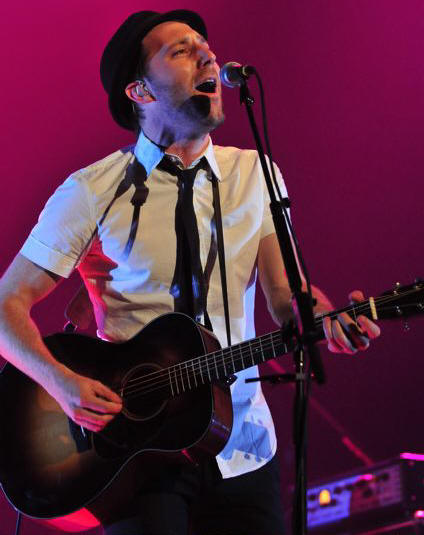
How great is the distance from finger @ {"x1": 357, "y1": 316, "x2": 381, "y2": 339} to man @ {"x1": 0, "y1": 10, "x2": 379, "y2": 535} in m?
0.42

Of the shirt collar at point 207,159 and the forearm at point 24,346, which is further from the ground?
the shirt collar at point 207,159

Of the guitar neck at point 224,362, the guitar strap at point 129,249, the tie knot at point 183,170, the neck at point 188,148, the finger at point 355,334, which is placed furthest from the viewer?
the neck at point 188,148

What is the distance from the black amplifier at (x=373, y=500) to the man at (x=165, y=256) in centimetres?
95

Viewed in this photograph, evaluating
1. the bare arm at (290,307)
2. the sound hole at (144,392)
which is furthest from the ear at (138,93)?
the sound hole at (144,392)

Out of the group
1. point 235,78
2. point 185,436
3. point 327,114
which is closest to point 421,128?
point 327,114

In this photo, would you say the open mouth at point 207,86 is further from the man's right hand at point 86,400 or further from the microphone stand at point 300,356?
the man's right hand at point 86,400

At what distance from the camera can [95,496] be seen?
2.88 metres

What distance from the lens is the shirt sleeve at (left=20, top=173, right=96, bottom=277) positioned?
3.31 meters

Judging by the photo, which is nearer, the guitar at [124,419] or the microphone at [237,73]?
the microphone at [237,73]

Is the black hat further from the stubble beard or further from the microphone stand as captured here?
the microphone stand

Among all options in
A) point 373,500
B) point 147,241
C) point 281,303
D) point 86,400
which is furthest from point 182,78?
point 373,500

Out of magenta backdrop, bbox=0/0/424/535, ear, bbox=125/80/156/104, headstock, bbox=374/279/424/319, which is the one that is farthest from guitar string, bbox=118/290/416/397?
magenta backdrop, bbox=0/0/424/535

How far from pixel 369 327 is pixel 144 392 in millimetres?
980

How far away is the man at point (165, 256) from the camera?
2.87 m
